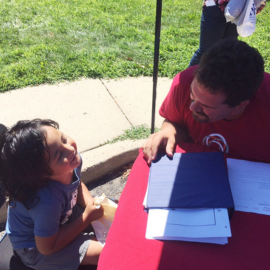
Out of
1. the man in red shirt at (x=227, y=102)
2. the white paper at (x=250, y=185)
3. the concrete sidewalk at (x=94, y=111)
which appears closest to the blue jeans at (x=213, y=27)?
the concrete sidewalk at (x=94, y=111)

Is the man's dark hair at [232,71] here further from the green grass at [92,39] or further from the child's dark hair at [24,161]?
the green grass at [92,39]

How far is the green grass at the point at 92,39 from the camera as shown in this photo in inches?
145

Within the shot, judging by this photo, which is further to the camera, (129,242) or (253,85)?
(253,85)

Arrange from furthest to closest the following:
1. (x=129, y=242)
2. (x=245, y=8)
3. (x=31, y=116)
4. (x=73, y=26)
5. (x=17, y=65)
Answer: (x=73, y=26) → (x=17, y=65) → (x=31, y=116) → (x=245, y=8) → (x=129, y=242)

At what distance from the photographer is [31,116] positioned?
303 centimetres

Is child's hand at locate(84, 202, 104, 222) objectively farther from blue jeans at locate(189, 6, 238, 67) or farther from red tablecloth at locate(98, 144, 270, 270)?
blue jeans at locate(189, 6, 238, 67)

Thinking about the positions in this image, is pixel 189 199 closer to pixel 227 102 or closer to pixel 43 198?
pixel 227 102

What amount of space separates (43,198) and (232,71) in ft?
3.57

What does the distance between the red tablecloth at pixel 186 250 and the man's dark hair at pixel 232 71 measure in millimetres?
571

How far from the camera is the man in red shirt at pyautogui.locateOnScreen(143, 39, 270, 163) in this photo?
53.6 inches

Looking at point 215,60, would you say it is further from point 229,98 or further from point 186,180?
point 186,180

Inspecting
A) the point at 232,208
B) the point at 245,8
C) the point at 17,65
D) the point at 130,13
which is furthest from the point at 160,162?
the point at 130,13

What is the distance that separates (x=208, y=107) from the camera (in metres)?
1.49

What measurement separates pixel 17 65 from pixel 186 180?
313 cm
